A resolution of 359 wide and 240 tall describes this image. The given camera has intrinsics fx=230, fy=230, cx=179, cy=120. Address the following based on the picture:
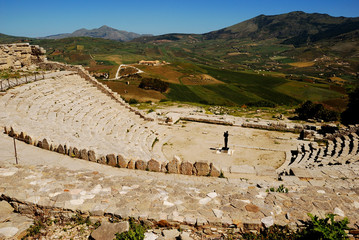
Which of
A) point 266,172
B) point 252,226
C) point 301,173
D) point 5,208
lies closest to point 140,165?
point 5,208

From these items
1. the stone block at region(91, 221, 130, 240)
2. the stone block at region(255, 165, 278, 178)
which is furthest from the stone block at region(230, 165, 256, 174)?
the stone block at region(91, 221, 130, 240)

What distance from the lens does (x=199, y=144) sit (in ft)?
61.8

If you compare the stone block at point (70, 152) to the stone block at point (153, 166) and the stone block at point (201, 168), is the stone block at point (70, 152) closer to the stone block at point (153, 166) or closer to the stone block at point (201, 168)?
the stone block at point (153, 166)

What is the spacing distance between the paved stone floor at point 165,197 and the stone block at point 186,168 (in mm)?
1479

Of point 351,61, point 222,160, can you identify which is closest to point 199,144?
point 222,160

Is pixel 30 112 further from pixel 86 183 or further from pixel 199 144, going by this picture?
pixel 199 144

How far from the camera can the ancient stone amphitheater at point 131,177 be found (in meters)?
6.17

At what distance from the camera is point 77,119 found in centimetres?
1585

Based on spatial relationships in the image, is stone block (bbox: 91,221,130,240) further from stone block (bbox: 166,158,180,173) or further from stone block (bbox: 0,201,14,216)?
stone block (bbox: 166,158,180,173)

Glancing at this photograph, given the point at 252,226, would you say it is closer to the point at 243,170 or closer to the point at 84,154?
the point at 243,170

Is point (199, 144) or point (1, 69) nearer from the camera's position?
point (199, 144)

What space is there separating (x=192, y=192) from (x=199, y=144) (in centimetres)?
1161

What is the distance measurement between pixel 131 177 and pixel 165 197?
2.05m

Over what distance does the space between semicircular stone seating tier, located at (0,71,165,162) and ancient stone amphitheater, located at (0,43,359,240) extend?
0.07 m
